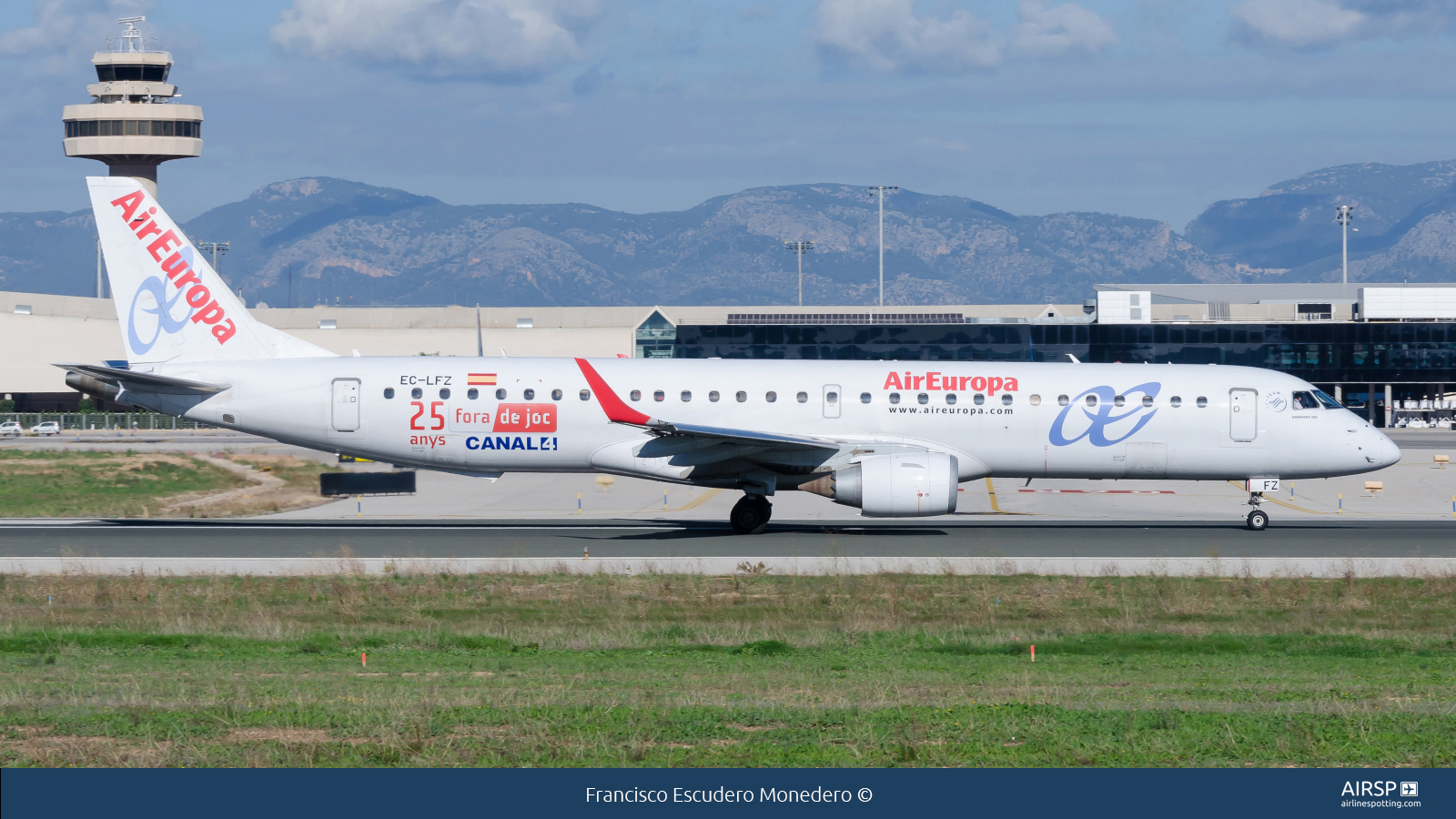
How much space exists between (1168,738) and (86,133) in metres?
140

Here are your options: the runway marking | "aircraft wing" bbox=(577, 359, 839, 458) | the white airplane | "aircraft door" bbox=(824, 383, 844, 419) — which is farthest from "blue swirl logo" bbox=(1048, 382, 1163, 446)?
the runway marking

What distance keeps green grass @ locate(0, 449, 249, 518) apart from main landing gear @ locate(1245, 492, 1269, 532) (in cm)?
2920

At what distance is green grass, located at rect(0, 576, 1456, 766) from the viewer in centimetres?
1035

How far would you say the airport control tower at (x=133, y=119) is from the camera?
130250 millimetres

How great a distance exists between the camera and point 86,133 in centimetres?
13088

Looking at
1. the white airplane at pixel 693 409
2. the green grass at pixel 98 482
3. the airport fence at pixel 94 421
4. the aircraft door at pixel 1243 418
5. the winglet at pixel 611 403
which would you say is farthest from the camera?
the airport fence at pixel 94 421

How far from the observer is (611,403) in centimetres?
3012

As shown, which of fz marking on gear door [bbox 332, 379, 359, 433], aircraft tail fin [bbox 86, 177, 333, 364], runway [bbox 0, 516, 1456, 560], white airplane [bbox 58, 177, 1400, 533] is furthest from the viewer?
aircraft tail fin [bbox 86, 177, 333, 364]

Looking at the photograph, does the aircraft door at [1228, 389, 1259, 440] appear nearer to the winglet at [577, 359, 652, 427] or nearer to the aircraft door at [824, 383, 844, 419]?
the aircraft door at [824, 383, 844, 419]

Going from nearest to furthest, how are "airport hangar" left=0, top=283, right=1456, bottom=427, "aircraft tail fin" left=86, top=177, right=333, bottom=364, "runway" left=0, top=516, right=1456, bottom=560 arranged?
"runway" left=0, top=516, right=1456, bottom=560 → "aircraft tail fin" left=86, top=177, right=333, bottom=364 → "airport hangar" left=0, top=283, right=1456, bottom=427

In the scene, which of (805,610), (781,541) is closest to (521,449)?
(781,541)

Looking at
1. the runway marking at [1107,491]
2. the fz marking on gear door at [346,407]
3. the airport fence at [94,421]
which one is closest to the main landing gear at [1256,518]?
the runway marking at [1107,491]

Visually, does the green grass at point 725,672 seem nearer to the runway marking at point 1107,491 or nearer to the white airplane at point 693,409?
the white airplane at point 693,409

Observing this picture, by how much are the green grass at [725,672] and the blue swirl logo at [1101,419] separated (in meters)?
8.48
